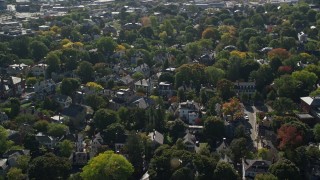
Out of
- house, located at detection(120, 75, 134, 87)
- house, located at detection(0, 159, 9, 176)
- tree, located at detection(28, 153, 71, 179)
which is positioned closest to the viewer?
tree, located at detection(28, 153, 71, 179)

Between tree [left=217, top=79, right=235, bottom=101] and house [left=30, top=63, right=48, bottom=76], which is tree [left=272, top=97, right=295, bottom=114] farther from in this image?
house [left=30, top=63, right=48, bottom=76]

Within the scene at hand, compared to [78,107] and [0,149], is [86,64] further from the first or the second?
[0,149]

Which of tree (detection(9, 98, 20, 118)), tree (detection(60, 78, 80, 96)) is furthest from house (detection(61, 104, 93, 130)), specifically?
tree (detection(9, 98, 20, 118))

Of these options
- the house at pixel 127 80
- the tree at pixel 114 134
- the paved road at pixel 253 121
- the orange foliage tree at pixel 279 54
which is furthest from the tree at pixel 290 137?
the orange foliage tree at pixel 279 54

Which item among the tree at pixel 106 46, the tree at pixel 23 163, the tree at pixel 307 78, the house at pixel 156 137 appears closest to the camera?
the tree at pixel 23 163

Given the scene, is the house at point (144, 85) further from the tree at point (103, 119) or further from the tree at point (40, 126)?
the tree at point (40, 126)

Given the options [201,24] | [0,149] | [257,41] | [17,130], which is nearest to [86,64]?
[17,130]

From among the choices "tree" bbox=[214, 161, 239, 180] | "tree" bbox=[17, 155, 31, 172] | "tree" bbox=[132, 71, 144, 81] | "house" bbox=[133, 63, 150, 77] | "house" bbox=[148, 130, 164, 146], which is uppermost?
"tree" bbox=[214, 161, 239, 180]
